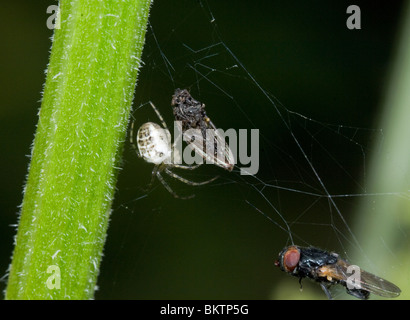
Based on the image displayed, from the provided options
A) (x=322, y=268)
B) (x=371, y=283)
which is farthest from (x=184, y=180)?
(x=371, y=283)

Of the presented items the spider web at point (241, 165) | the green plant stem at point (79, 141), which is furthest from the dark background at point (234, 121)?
the green plant stem at point (79, 141)

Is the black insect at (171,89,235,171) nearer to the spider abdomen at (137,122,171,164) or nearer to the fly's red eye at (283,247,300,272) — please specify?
the spider abdomen at (137,122,171,164)

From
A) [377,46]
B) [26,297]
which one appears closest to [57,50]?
[26,297]

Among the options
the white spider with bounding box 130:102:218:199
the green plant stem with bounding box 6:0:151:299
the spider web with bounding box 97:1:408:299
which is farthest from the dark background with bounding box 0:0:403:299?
the green plant stem with bounding box 6:0:151:299

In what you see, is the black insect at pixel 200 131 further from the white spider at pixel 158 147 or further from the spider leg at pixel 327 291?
the spider leg at pixel 327 291

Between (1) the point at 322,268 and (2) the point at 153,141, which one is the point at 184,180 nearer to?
(2) the point at 153,141

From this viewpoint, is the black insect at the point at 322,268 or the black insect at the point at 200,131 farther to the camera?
the black insect at the point at 200,131

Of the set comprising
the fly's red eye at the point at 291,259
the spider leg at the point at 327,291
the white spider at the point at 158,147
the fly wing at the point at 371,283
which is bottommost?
the spider leg at the point at 327,291
